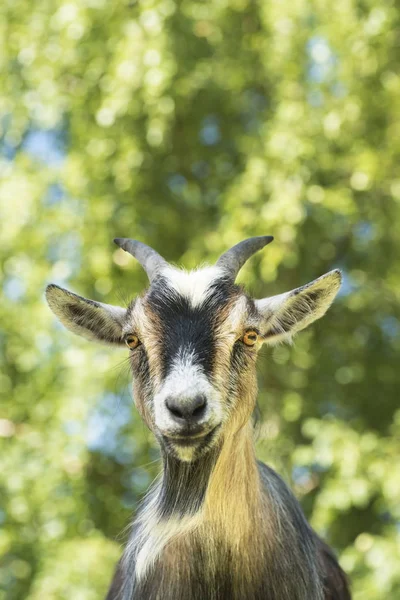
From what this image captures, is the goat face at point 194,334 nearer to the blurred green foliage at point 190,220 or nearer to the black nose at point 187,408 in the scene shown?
the black nose at point 187,408

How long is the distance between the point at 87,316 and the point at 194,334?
0.93 meters

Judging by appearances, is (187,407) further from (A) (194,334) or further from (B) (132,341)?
(B) (132,341)

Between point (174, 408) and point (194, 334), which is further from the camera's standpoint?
point (194, 334)

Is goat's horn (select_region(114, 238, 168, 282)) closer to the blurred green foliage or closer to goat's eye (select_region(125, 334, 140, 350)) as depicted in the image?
goat's eye (select_region(125, 334, 140, 350))

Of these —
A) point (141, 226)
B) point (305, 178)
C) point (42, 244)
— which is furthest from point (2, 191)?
point (305, 178)

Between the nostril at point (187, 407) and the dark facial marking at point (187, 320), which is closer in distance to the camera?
the nostril at point (187, 407)

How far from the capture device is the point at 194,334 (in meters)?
4.09

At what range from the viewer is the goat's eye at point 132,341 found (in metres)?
4.38

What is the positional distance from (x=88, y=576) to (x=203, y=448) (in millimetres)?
5162

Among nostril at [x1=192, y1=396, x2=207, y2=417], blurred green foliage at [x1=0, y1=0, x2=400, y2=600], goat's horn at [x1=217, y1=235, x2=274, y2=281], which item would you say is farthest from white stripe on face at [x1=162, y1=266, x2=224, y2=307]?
blurred green foliage at [x1=0, y1=0, x2=400, y2=600]

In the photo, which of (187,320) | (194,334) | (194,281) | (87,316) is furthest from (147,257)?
(194,334)

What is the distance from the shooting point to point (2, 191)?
33.0ft

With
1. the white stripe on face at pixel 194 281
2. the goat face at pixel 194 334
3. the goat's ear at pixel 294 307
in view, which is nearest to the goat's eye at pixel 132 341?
the goat face at pixel 194 334

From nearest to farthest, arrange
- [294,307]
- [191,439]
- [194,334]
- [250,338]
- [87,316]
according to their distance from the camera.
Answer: [191,439] → [194,334] → [250,338] → [294,307] → [87,316]
